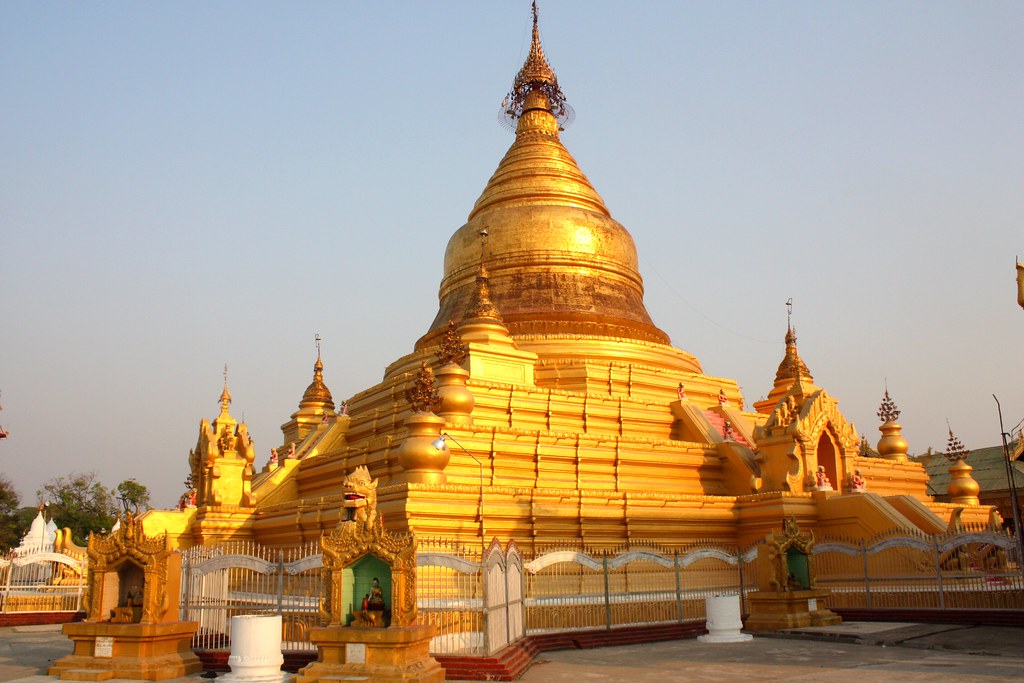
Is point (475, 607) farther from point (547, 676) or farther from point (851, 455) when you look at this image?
point (851, 455)

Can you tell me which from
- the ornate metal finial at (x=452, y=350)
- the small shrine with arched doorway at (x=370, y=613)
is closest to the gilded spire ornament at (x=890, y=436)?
the ornate metal finial at (x=452, y=350)

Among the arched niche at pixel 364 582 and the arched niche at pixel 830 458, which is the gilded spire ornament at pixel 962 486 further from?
the arched niche at pixel 364 582

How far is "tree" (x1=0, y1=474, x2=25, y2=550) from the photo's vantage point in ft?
137

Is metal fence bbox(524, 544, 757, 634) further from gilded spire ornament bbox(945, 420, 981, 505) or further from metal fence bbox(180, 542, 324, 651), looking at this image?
gilded spire ornament bbox(945, 420, 981, 505)

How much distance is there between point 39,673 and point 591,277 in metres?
21.0

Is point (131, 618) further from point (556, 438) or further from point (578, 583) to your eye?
point (556, 438)

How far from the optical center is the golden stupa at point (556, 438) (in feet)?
65.5

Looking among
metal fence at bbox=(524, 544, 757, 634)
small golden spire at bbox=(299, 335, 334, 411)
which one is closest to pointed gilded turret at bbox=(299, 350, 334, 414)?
small golden spire at bbox=(299, 335, 334, 411)

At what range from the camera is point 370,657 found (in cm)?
1030

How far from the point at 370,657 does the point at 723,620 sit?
6604 millimetres

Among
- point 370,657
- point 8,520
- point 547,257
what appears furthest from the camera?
point 8,520

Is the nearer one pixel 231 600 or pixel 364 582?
pixel 364 582

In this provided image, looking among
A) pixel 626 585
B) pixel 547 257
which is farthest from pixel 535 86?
pixel 626 585

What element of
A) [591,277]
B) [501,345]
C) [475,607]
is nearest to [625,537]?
[501,345]
